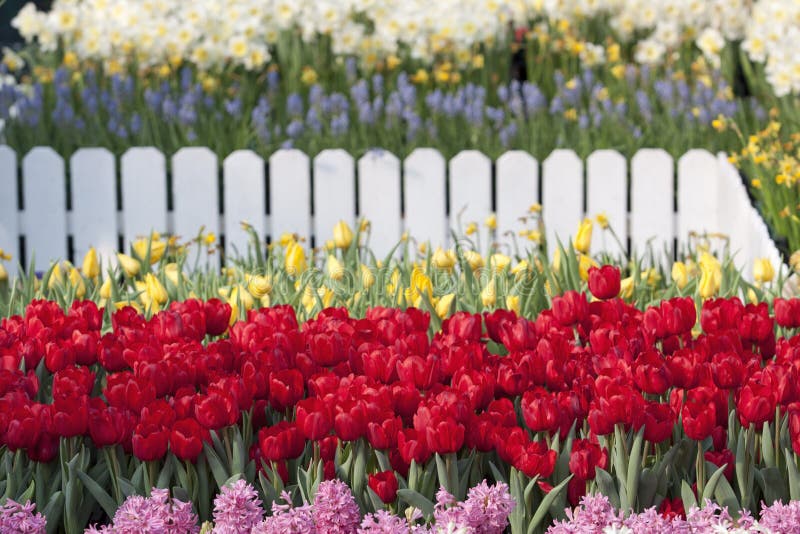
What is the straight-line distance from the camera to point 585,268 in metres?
2.99

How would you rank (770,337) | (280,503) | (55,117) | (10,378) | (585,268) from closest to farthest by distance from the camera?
1. (280,503)
2. (10,378)
3. (770,337)
4. (585,268)
5. (55,117)

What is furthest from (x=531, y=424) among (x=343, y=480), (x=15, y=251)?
(x=15, y=251)

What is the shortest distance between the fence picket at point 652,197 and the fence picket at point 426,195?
92cm

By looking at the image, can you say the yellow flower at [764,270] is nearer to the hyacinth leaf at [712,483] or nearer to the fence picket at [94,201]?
the hyacinth leaf at [712,483]

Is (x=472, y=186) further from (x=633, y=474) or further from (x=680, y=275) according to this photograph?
(x=633, y=474)

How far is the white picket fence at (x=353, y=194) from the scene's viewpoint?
5.60 meters

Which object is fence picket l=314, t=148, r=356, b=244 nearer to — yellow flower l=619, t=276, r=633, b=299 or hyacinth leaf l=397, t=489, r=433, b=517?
yellow flower l=619, t=276, r=633, b=299

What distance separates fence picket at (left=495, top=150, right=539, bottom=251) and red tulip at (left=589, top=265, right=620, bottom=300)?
10.2 feet

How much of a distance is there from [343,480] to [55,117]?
16.1 feet

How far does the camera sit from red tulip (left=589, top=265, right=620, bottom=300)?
244 cm

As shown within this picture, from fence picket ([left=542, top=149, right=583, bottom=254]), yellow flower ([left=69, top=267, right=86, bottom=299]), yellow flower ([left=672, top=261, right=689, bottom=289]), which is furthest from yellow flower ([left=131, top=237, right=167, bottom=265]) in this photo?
fence picket ([left=542, top=149, right=583, bottom=254])

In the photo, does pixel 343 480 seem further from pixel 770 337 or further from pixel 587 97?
pixel 587 97

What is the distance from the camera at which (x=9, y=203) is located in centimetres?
580

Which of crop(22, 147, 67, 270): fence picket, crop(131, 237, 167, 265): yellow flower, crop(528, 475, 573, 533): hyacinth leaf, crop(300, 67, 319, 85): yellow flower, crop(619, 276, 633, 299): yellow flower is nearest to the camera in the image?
crop(528, 475, 573, 533): hyacinth leaf
